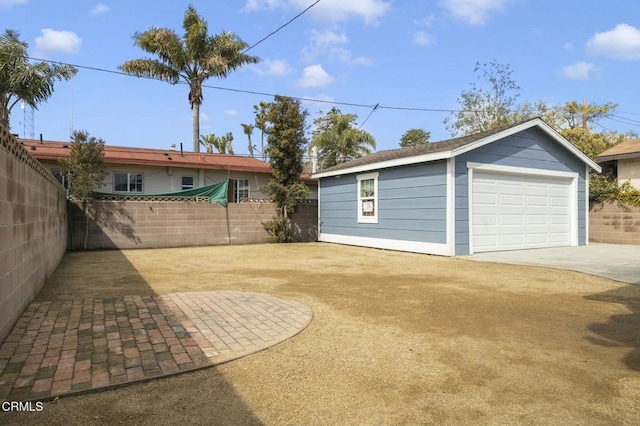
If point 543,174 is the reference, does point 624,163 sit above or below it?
above

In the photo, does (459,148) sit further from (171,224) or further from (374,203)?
(171,224)

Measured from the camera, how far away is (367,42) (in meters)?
14.7

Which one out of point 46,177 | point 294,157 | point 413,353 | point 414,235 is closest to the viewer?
point 413,353

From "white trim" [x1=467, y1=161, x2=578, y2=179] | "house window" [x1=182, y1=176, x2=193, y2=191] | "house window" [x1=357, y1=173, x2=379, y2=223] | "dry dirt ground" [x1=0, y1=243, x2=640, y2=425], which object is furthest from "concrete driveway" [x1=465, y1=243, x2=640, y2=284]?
"house window" [x1=182, y1=176, x2=193, y2=191]

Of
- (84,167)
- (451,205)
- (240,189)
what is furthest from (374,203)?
(84,167)

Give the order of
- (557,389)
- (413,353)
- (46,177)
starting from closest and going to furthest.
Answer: (557,389) → (413,353) → (46,177)

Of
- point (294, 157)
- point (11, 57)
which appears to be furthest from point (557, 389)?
point (11, 57)

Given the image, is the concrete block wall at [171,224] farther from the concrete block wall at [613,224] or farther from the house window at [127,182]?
the concrete block wall at [613,224]

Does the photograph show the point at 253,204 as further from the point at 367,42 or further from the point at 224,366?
the point at 224,366

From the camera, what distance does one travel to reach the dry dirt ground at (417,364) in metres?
2.37

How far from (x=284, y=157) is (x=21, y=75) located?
8620mm

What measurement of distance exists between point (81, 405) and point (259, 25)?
13.4 metres

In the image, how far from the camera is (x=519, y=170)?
11.1 metres

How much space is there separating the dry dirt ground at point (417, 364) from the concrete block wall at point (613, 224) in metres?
9.04
